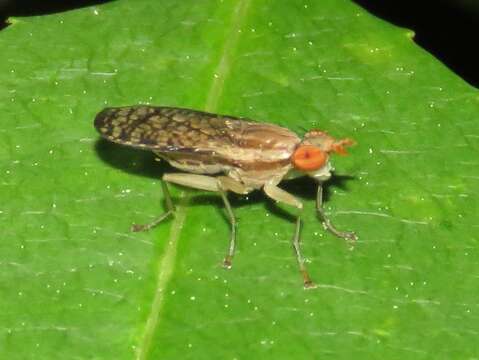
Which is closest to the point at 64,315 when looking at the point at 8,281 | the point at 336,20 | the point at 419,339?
the point at 8,281

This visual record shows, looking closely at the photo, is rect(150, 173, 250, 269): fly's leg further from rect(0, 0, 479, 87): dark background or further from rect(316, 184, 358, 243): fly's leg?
rect(0, 0, 479, 87): dark background

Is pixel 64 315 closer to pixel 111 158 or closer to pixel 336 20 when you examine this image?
pixel 111 158

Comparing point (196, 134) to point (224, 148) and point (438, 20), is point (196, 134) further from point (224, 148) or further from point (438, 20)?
point (438, 20)

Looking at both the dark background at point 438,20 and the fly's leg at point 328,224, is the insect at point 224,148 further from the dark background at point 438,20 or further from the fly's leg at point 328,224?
the dark background at point 438,20

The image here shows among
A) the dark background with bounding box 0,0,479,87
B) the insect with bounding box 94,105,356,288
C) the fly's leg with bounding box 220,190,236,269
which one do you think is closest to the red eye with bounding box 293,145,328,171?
the insect with bounding box 94,105,356,288

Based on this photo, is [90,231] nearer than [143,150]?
Yes
